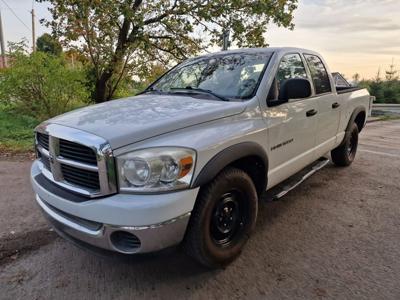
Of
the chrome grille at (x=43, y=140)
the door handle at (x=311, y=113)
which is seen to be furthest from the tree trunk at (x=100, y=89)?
the door handle at (x=311, y=113)

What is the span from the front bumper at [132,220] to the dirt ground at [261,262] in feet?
0.42

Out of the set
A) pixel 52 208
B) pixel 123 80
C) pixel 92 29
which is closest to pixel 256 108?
pixel 52 208

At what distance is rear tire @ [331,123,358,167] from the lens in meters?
5.31

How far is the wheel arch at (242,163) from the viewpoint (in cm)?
238

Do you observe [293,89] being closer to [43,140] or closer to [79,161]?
[79,161]

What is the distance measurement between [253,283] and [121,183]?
4.17ft

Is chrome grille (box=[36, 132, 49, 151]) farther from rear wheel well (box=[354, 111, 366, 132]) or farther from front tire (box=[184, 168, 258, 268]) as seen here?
rear wheel well (box=[354, 111, 366, 132])

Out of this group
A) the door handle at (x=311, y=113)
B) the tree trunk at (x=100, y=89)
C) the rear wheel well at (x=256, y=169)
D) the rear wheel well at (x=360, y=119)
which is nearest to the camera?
the rear wheel well at (x=256, y=169)

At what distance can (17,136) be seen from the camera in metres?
7.78

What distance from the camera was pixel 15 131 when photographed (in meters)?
8.21

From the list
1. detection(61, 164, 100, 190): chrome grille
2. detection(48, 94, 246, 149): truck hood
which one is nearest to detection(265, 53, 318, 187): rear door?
detection(48, 94, 246, 149): truck hood

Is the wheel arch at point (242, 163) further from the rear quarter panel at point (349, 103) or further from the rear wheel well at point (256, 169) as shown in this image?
the rear quarter panel at point (349, 103)

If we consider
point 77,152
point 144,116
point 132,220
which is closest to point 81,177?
point 77,152

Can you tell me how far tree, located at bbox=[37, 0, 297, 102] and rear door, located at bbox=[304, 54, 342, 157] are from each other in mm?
5640
